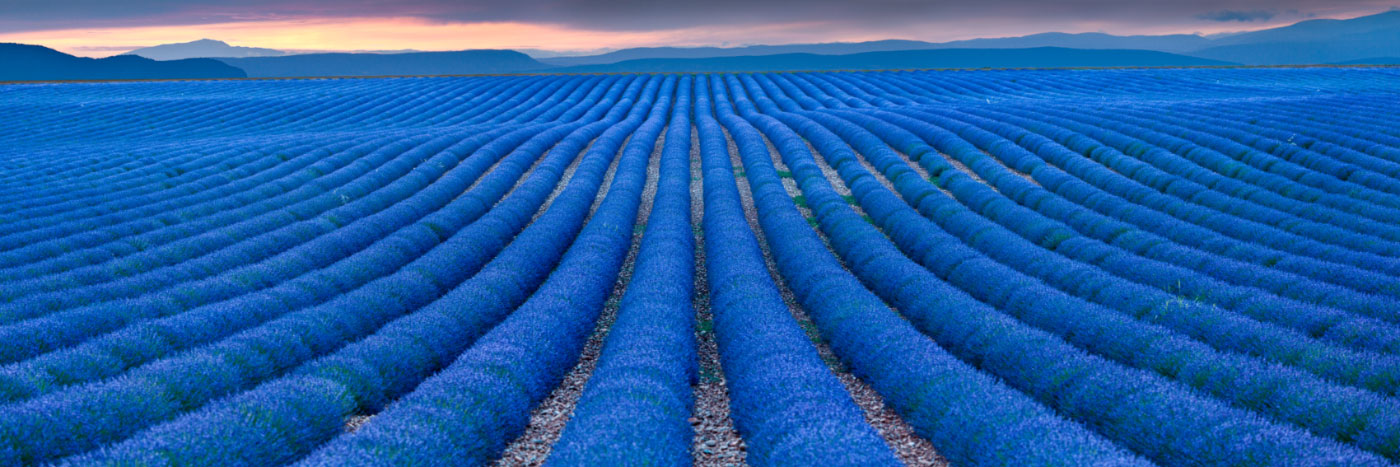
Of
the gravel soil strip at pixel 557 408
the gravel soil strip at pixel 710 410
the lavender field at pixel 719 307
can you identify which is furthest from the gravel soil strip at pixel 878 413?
the gravel soil strip at pixel 557 408

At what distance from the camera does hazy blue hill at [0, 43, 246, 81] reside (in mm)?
90188

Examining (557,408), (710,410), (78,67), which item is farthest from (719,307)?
(78,67)

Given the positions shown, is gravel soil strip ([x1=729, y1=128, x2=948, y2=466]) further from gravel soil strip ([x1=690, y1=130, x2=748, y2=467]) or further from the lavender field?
gravel soil strip ([x1=690, y1=130, x2=748, y2=467])

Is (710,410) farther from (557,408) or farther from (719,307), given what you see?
(719,307)

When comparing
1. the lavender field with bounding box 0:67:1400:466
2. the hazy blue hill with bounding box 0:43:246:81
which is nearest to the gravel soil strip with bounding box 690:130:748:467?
the lavender field with bounding box 0:67:1400:466

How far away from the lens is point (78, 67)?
95.3 metres

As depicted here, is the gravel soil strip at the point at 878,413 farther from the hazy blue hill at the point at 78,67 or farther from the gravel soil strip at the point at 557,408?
the hazy blue hill at the point at 78,67

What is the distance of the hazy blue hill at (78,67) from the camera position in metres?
90.2

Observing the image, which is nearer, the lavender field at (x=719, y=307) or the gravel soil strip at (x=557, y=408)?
the lavender field at (x=719, y=307)

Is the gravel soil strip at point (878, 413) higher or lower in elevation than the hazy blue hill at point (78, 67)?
lower

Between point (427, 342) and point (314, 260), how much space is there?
4.22 metres

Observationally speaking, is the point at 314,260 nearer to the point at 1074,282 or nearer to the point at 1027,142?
the point at 1074,282

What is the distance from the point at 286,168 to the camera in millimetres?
17719

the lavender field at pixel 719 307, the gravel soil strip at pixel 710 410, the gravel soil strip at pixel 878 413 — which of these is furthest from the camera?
the gravel soil strip at pixel 710 410
